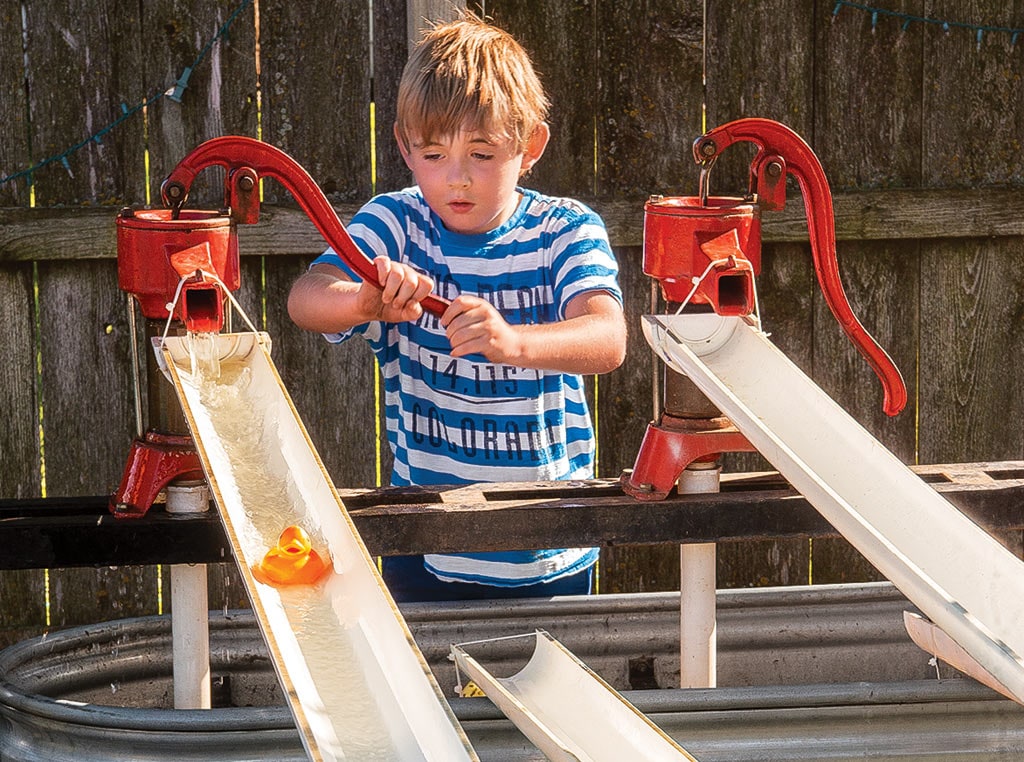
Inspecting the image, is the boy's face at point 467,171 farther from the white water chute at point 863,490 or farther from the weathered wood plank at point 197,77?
the weathered wood plank at point 197,77

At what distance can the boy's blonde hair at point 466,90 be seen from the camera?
177cm

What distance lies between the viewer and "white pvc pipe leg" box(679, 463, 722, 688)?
5.15 ft

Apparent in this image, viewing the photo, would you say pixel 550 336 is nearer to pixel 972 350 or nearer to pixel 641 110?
pixel 641 110

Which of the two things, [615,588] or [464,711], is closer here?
[464,711]

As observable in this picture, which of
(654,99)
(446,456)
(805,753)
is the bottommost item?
(805,753)

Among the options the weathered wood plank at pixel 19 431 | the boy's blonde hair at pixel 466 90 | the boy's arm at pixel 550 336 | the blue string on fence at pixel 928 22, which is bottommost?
the weathered wood plank at pixel 19 431

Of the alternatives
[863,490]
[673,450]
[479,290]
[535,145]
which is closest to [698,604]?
[673,450]

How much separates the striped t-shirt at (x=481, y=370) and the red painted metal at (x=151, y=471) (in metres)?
0.46

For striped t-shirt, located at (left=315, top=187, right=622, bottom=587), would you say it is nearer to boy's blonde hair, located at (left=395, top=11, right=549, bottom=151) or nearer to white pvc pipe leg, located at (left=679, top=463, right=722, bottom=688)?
boy's blonde hair, located at (left=395, top=11, right=549, bottom=151)

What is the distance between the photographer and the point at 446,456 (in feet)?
6.44

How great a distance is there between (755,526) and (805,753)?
284 millimetres

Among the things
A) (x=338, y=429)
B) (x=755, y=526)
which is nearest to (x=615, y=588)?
(x=338, y=429)

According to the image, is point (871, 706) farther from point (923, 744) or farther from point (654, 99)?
point (654, 99)

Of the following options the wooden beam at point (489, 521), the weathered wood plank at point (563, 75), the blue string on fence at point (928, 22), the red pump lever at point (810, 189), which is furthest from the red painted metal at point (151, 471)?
the blue string on fence at point (928, 22)
